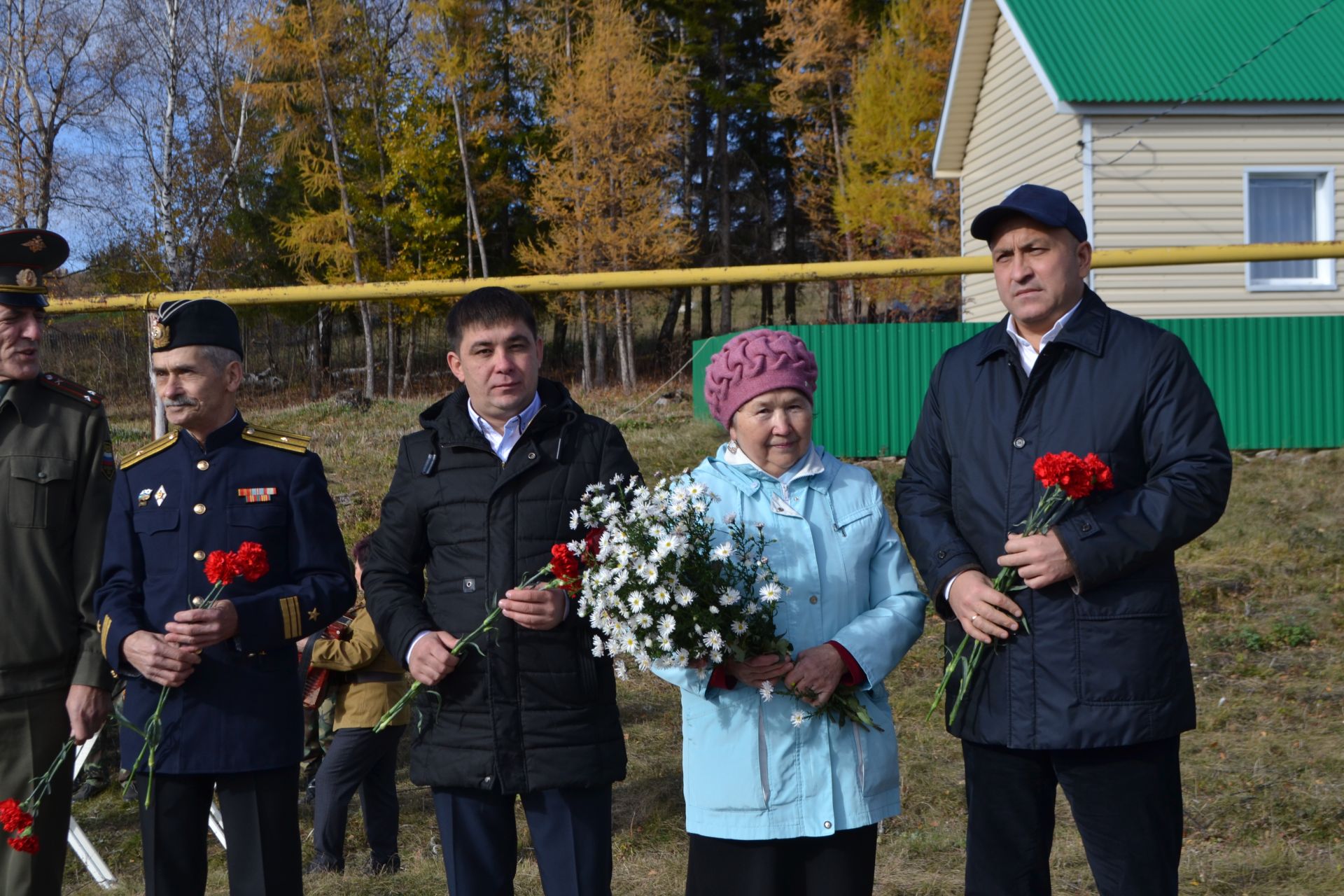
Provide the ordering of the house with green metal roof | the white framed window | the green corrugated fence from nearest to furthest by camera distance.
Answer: the green corrugated fence → the house with green metal roof → the white framed window

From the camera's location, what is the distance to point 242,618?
9.49 ft

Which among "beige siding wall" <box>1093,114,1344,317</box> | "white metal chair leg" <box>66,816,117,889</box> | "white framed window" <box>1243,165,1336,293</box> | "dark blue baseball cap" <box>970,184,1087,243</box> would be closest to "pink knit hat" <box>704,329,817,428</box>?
"dark blue baseball cap" <box>970,184,1087,243</box>

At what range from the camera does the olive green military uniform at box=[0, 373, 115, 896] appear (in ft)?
10.8

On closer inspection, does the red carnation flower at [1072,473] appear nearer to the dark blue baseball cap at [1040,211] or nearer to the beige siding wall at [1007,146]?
the dark blue baseball cap at [1040,211]

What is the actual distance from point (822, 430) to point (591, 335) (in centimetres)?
1725

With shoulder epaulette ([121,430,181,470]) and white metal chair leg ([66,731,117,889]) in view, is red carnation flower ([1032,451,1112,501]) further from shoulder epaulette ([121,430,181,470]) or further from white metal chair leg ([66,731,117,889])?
white metal chair leg ([66,731,117,889])

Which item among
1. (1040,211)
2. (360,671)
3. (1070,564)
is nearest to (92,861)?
(360,671)

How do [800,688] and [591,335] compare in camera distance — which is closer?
[800,688]

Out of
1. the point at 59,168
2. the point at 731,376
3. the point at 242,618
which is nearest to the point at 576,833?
the point at 242,618

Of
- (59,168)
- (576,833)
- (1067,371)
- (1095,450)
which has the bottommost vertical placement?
(576,833)

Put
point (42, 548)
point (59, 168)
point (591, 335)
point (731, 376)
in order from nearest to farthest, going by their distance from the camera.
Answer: point (731, 376), point (42, 548), point (59, 168), point (591, 335)

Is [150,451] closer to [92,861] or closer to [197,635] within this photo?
[197,635]

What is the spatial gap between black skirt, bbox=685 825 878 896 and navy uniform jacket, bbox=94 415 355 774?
1151mm

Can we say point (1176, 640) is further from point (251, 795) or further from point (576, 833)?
point (251, 795)
